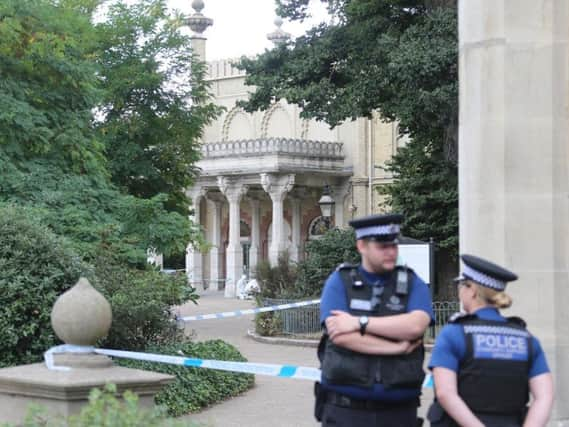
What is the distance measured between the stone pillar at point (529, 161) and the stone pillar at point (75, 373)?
11.5ft

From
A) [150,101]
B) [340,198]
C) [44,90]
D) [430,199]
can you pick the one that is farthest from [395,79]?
[340,198]

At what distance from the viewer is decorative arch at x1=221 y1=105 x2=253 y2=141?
6419cm

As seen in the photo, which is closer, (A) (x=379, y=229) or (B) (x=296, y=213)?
(A) (x=379, y=229)

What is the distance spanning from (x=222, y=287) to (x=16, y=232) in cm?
5006

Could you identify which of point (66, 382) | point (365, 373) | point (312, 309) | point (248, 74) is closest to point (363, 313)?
point (365, 373)

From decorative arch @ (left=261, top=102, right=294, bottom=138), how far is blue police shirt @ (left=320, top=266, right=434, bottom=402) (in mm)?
55003

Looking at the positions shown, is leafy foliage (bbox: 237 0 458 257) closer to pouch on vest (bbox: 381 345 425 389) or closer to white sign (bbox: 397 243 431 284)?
white sign (bbox: 397 243 431 284)

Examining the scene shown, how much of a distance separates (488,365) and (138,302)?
10047mm

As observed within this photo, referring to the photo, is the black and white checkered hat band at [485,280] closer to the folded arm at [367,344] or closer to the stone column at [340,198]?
the folded arm at [367,344]

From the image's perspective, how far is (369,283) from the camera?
6.55 m

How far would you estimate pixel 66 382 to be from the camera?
9867mm

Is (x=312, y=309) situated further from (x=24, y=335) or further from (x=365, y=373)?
(x=365, y=373)

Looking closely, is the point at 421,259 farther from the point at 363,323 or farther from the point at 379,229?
the point at 363,323

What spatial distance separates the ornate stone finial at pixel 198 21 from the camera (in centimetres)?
6544
